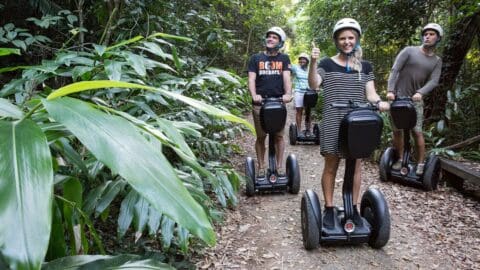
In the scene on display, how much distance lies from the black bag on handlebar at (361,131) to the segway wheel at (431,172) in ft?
7.74

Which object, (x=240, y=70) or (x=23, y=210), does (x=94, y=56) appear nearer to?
(x=23, y=210)

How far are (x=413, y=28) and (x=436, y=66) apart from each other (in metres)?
1.81

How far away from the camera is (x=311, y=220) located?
121 inches

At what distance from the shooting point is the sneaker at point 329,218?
10.6ft

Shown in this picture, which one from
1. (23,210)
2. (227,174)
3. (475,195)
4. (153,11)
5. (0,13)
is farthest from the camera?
(475,195)

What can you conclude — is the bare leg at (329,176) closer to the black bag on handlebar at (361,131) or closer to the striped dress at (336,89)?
the striped dress at (336,89)

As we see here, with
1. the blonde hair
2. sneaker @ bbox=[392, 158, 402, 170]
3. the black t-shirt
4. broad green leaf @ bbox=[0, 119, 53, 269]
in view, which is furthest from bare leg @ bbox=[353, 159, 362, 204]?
broad green leaf @ bbox=[0, 119, 53, 269]

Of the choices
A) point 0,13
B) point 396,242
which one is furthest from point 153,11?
point 396,242

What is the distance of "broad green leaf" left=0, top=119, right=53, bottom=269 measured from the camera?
513 mm

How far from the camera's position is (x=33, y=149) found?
592 mm

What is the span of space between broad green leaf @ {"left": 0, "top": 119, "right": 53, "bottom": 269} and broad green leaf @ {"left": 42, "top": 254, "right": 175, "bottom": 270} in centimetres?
35

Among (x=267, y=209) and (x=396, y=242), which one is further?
(x=267, y=209)

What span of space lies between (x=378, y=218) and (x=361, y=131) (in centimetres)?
84

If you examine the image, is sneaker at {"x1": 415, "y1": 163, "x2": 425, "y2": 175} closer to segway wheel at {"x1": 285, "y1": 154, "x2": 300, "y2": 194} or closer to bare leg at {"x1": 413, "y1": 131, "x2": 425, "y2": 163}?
bare leg at {"x1": 413, "y1": 131, "x2": 425, "y2": 163}
